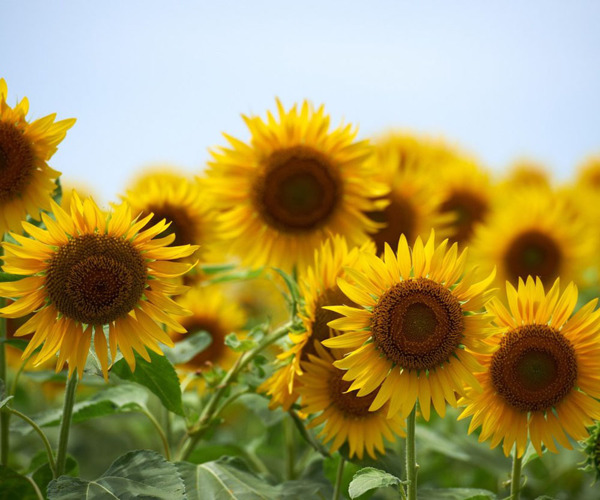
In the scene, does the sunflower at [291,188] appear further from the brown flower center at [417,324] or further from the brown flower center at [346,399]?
the brown flower center at [417,324]

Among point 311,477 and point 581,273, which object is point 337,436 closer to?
point 311,477

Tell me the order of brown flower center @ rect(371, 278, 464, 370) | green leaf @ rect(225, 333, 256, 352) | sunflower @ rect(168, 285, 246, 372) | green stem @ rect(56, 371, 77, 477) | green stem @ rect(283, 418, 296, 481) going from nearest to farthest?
brown flower center @ rect(371, 278, 464, 370), green stem @ rect(56, 371, 77, 477), green leaf @ rect(225, 333, 256, 352), green stem @ rect(283, 418, 296, 481), sunflower @ rect(168, 285, 246, 372)

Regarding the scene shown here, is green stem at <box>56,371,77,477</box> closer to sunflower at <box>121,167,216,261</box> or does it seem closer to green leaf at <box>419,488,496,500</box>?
sunflower at <box>121,167,216,261</box>

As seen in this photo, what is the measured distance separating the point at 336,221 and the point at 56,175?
37.6 inches

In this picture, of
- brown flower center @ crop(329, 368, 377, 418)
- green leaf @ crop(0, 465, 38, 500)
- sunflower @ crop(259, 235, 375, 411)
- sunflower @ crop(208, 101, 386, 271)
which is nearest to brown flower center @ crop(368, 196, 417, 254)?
sunflower @ crop(208, 101, 386, 271)

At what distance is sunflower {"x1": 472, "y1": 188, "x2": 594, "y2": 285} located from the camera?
3029mm

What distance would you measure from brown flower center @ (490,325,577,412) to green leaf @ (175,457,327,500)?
0.55m

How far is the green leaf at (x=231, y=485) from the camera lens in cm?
157

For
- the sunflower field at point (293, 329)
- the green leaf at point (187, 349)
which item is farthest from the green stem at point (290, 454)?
the green leaf at point (187, 349)

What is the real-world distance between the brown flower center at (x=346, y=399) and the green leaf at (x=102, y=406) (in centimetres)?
56

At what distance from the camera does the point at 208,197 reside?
2.25 m

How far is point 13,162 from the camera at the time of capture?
1.59 meters

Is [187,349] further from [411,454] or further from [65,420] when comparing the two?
[411,454]

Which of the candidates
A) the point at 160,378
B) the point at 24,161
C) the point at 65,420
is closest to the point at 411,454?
the point at 160,378
